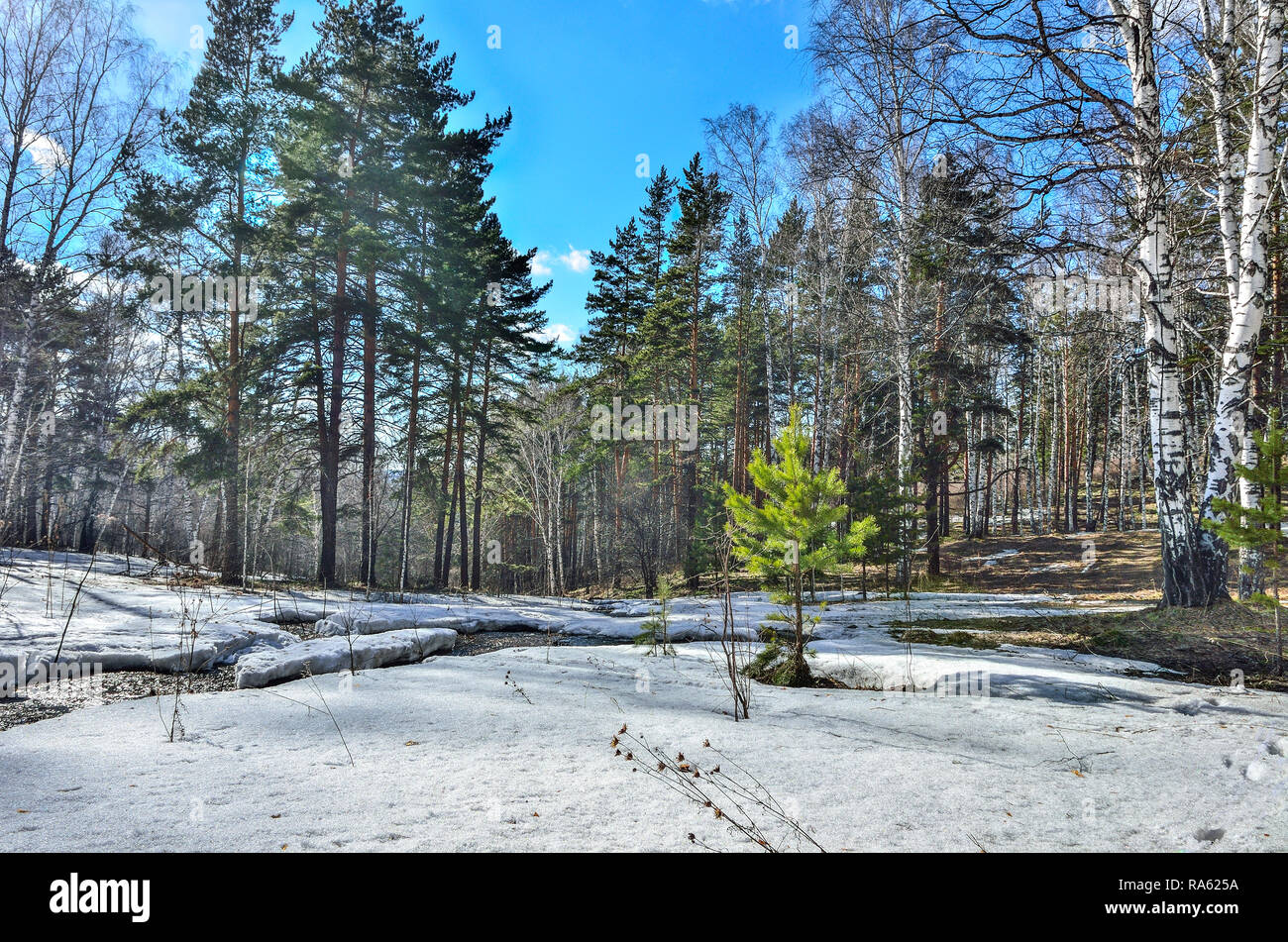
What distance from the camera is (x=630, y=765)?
8.68ft

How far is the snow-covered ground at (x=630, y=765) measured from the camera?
193 centimetres

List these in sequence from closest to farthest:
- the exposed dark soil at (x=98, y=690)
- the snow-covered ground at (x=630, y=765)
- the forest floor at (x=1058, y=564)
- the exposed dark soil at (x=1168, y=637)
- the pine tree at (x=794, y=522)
Answer: 1. the snow-covered ground at (x=630, y=765)
2. the exposed dark soil at (x=98, y=690)
3. the exposed dark soil at (x=1168, y=637)
4. the pine tree at (x=794, y=522)
5. the forest floor at (x=1058, y=564)

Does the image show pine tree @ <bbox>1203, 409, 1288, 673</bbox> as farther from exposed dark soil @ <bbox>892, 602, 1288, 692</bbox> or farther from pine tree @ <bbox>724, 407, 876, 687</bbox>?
pine tree @ <bbox>724, 407, 876, 687</bbox>

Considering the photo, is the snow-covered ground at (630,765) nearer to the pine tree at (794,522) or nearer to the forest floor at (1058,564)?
the pine tree at (794,522)

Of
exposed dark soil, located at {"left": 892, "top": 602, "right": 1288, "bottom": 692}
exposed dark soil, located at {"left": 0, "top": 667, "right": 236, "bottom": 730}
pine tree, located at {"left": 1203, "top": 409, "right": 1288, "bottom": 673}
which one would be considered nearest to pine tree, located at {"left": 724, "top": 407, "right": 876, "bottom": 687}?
exposed dark soil, located at {"left": 892, "top": 602, "right": 1288, "bottom": 692}

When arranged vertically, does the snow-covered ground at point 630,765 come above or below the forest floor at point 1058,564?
above

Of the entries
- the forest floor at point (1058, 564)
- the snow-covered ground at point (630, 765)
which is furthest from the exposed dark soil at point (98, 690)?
the forest floor at point (1058, 564)

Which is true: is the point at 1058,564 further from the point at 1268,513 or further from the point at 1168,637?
the point at 1268,513

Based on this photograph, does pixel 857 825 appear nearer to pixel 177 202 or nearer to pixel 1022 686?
pixel 1022 686

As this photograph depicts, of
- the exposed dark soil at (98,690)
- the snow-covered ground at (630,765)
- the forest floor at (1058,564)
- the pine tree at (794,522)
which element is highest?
the pine tree at (794,522)

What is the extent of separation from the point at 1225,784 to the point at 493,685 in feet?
14.3

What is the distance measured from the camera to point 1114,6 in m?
6.46

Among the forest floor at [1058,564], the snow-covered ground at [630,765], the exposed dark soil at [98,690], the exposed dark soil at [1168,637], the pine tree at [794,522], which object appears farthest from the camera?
the forest floor at [1058,564]
